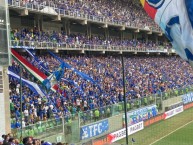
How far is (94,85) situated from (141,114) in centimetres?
465

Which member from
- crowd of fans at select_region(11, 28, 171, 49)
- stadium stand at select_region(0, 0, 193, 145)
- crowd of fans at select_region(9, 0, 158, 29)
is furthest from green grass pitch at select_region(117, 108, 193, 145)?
crowd of fans at select_region(9, 0, 158, 29)

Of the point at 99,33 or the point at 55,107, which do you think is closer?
the point at 55,107

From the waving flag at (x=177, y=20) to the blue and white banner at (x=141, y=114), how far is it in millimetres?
13792

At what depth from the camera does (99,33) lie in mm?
36125

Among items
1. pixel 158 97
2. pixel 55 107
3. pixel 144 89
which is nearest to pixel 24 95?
pixel 55 107

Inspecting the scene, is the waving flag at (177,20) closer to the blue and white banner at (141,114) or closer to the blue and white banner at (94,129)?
the blue and white banner at (94,129)

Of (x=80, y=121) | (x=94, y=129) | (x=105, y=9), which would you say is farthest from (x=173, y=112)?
(x=105, y=9)

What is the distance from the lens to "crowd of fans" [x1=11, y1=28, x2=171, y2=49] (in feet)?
77.9

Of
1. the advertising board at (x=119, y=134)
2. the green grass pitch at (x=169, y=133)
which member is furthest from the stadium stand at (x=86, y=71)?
the green grass pitch at (x=169, y=133)

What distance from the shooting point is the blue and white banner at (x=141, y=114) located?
62.0 feet

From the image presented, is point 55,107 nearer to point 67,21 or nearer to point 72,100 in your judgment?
point 72,100

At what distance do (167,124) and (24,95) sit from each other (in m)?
8.88

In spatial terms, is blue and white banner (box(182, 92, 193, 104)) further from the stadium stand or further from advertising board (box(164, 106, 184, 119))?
the stadium stand

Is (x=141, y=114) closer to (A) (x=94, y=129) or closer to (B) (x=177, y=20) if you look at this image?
(A) (x=94, y=129)
